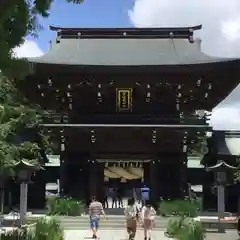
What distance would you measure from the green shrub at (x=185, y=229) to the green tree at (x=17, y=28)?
360 inches

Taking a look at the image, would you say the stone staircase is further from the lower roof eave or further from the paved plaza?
the lower roof eave

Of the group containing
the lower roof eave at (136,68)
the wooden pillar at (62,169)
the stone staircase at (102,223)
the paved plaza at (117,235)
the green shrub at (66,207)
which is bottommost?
the paved plaza at (117,235)

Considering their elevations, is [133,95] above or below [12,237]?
above

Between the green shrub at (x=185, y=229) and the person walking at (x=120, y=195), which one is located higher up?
the person walking at (x=120, y=195)

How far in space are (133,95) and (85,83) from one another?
2758 mm

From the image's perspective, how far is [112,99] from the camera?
3027 cm

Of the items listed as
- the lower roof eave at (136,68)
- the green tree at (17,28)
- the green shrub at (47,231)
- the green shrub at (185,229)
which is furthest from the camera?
the lower roof eave at (136,68)

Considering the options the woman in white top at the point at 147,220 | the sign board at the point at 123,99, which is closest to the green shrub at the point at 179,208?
the sign board at the point at 123,99

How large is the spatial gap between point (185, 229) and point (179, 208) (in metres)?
9.42

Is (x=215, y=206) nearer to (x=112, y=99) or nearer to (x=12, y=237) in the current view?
(x=112, y=99)

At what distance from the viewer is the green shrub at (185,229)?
15336 millimetres

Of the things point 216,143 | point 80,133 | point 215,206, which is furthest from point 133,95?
point 215,206

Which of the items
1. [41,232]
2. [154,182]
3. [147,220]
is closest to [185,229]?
[147,220]

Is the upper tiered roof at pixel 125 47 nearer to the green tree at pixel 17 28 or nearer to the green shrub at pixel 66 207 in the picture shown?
the green shrub at pixel 66 207
